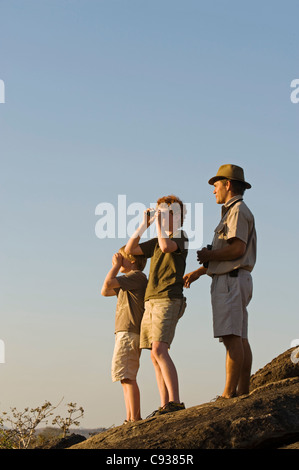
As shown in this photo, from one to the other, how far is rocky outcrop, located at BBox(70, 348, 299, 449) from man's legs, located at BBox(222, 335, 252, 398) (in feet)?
0.58

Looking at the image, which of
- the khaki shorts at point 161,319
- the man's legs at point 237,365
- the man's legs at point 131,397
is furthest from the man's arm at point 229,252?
the man's legs at point 131,397

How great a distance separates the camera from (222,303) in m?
7.55

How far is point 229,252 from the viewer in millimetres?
7633

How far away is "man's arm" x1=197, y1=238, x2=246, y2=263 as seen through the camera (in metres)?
7.61

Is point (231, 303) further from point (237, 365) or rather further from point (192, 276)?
point (192, 276)

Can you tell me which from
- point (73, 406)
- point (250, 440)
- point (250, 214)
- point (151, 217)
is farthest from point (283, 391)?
point (73, 406)

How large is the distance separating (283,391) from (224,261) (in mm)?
1557

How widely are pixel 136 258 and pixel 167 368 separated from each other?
164 centimetres

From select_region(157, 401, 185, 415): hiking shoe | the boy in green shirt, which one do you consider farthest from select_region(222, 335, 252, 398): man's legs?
the boy in green shirt

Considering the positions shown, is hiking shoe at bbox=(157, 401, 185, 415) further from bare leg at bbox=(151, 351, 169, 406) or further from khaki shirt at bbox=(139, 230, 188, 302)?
khaki shirt at bbox=(139, 230, 188, 302)

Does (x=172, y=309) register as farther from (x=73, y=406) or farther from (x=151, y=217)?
(x=73, y=406)
